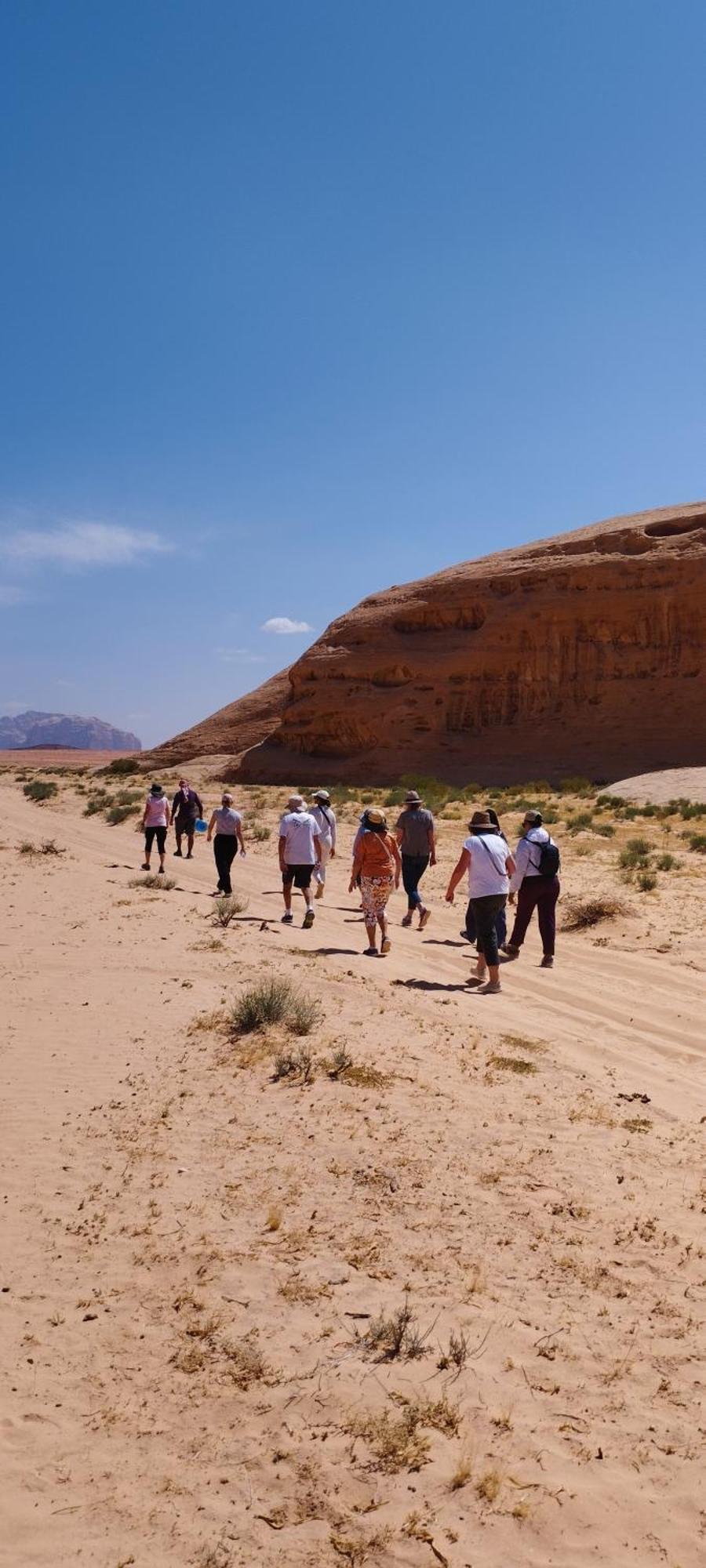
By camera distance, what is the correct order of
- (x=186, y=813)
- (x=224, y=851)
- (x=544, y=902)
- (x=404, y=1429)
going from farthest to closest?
1. (x=186, y=813)
2. (x=224, y=851)
3. (x=544, y=902)
4. (x=404, y=1429)

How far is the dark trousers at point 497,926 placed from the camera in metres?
9.98

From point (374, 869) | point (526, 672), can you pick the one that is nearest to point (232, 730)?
point (526, 672)

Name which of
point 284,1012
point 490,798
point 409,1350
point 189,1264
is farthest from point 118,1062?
point 490,798

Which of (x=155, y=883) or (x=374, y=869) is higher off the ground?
(x=374, y=869)

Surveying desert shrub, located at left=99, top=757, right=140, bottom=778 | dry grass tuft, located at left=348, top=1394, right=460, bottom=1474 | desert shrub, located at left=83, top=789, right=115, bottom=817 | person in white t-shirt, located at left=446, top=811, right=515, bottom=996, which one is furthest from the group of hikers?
desert shrub, located at left=99, top=757, right=140, bottom=778

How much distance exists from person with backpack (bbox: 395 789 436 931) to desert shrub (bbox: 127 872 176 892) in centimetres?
454

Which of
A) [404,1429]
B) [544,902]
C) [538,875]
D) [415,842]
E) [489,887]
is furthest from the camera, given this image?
[415,842]

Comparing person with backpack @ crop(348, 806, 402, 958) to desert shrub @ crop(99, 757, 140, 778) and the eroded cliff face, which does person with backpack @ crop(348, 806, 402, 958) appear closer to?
the eroded cliff face

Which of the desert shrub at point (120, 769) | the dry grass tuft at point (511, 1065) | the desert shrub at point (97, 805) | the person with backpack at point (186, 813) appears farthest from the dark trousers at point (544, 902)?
the desert shrub at point (120, 769)

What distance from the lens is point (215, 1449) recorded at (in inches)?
140

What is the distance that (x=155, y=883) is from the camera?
16047 millimetres

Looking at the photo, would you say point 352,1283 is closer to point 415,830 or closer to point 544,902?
point 544,902

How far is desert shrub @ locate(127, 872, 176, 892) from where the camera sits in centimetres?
1592

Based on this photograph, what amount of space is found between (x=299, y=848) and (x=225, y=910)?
122 cm
